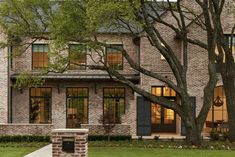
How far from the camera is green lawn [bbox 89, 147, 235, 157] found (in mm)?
20078

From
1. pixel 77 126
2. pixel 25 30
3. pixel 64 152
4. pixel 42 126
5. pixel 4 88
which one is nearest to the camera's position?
pixel 64 152

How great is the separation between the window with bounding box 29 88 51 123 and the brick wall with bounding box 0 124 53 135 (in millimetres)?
6699

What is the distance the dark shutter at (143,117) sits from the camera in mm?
32969

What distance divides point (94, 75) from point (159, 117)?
523 cm

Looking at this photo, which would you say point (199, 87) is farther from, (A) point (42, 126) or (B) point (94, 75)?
(A) point (42, 126)

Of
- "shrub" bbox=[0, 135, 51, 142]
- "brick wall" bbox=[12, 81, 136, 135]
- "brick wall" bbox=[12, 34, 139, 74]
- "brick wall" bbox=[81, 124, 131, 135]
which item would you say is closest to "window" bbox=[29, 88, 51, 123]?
"brick wall" bbox=[12, 81, 136, 135]

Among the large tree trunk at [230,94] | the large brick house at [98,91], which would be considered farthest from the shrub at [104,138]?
the large tree trunk at [230,94]

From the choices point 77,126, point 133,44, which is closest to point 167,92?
point 133,44

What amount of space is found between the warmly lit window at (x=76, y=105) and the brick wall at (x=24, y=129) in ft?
22.1

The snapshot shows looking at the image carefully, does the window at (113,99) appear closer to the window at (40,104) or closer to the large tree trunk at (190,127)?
the window at (40,104)

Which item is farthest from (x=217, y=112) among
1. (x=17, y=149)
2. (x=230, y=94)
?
(x=17, y=149)

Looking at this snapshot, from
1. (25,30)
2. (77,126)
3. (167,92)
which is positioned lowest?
(77,126)

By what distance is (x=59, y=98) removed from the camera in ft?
117

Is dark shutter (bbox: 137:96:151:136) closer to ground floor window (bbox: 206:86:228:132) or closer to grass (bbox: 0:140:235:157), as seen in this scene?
ground floor window (bbox: 206:86:228:132)
